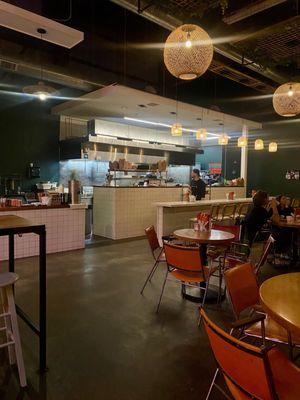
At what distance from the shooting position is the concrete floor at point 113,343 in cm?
205

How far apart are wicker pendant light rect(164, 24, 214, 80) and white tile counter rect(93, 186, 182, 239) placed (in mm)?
4419

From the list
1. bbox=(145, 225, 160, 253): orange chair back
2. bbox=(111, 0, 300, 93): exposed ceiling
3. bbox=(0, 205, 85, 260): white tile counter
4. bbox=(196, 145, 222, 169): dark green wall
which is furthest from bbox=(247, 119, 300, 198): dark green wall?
bbox=(145, 225, 160, 253): orange chair back

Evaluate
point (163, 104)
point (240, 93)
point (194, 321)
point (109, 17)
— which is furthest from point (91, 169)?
point (194, 321)

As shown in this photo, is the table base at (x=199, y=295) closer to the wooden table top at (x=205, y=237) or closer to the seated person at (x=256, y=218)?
the wooden table top at (x=205, y=237)

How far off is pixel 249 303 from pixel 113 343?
121cm

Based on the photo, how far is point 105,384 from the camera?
82.1 inches

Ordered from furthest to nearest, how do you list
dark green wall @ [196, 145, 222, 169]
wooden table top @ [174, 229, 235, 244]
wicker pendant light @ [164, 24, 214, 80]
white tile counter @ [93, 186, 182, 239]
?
dark green wall @ [196, 145, 222, 169]
white tile counter @ [93, 186, 182, 239]
wooden table top @ [174, 229, 235, 244]
wicker pendant light @ [164, 24, 214, 80]

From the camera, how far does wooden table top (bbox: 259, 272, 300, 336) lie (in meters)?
1.38

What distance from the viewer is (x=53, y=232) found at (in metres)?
5.62

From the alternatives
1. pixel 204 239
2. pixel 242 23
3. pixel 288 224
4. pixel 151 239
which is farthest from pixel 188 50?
pixel 288 224

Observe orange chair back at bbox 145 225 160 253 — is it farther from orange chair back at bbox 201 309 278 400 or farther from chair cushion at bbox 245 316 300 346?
orange chair back at bbox 201 309 278 400

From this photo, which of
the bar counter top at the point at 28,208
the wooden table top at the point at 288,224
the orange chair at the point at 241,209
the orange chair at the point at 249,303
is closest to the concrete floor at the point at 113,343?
the orange chair at the point at 249,303

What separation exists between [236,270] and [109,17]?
5.67m

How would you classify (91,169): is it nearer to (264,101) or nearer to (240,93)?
(240,93)
